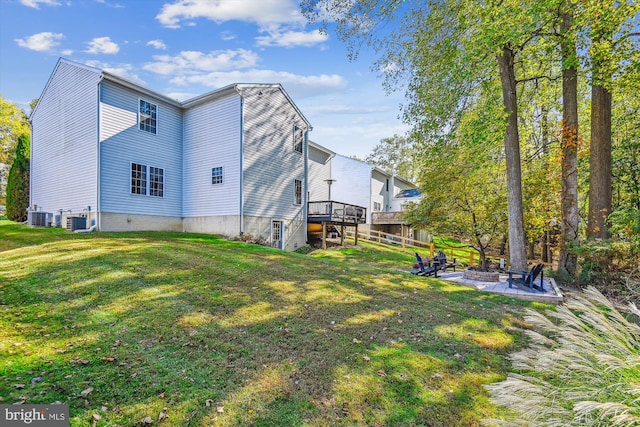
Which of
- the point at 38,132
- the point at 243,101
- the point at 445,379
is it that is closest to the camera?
the point at 445,379

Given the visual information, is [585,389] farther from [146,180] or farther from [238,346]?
[146,180]

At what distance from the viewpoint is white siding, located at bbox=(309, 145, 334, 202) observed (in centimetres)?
2322

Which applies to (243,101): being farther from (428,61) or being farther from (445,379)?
(445,379)

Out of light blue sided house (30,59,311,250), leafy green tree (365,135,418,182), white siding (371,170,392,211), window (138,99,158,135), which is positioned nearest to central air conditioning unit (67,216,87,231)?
light blue sided house (30,59,311,250)

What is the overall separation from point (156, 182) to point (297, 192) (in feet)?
25.4

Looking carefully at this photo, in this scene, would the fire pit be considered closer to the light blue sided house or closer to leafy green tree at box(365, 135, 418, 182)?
the light blue sided house

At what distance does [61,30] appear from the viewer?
13672 mm

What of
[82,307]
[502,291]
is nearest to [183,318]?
[82,307]

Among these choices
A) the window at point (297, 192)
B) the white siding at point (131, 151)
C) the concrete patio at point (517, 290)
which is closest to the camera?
the concrete patio at point (517, 290)

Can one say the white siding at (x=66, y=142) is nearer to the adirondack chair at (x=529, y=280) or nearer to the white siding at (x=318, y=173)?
the white siding at (x=318, y=173)

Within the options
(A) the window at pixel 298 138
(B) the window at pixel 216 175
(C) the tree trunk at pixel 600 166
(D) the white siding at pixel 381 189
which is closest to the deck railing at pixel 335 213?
(A) the window at pixel 298 138

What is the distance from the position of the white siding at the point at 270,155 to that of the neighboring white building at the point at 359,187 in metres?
5.52

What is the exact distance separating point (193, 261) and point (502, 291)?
8486 millimetres

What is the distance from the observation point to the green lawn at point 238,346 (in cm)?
286
